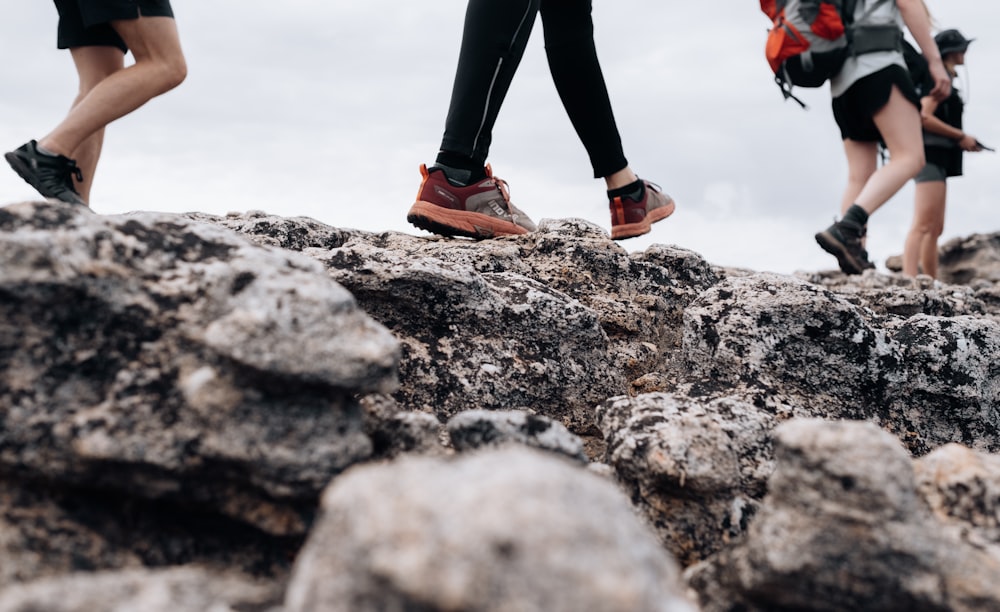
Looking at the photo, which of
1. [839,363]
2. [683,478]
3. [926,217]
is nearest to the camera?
[683,478]

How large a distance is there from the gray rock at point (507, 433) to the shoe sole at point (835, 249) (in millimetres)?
5128

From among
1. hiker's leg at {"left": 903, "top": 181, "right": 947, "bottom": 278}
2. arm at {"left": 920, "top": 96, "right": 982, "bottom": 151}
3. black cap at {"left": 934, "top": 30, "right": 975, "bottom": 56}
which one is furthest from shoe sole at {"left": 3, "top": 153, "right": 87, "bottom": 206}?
black cap at {"left": 934, "top": 30, "right": 975, "bottom": 56}

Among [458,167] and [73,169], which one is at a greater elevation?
[458,167]

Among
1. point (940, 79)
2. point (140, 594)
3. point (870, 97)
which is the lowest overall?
point (140, 594)

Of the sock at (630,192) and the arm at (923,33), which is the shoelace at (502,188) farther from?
the arm at (923,33)

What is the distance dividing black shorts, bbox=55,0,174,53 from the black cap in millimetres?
9559

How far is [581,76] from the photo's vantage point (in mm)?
4531

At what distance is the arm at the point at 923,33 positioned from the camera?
6.94m

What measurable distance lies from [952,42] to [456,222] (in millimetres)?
8926

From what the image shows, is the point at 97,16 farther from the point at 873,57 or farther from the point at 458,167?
the point at 873,57

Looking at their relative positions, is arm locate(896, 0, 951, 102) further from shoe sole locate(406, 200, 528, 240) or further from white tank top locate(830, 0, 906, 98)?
shoe sole locate(406, 200, 528, 240)

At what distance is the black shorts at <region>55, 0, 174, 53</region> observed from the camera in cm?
462

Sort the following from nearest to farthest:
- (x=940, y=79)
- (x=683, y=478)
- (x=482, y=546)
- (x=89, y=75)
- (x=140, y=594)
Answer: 1. (x=482, y=546)
2. (x=140, y=594)
3. (x=683, y=478)
4. (x=89, y=75)
5. (x=940, y=79)

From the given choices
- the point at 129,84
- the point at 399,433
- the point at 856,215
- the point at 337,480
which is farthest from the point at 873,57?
the point at 337,480
